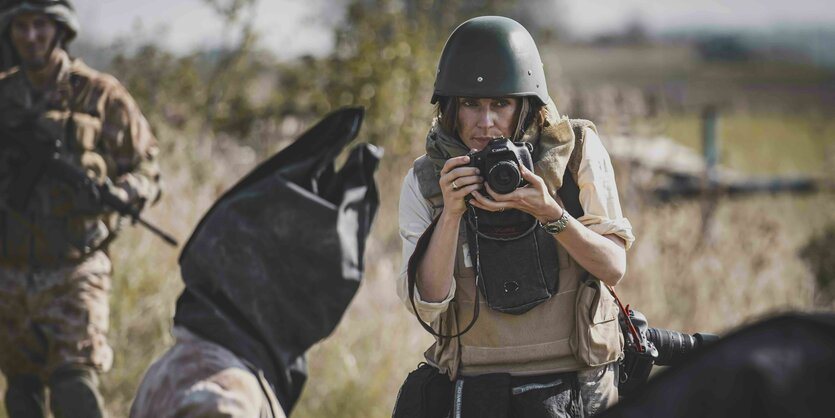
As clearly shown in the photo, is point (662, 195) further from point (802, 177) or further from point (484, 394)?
point (484, 394)

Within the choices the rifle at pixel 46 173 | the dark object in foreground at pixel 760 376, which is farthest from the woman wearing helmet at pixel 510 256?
the rifle at pixel 46 173

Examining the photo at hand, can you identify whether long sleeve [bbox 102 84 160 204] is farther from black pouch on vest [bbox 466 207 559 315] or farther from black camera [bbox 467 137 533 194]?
black camera [bbox 467 137 533 194]

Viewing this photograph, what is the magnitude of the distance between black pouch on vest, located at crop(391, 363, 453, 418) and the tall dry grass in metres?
3.28

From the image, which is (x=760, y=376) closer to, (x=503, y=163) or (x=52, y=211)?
(x=503, y=163)

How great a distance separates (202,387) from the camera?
8.79ft

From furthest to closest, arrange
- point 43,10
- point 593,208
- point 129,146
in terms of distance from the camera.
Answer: point 129,146 < point 43,10 < point 593,208

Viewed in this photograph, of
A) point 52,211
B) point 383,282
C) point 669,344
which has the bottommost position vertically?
point 383,282

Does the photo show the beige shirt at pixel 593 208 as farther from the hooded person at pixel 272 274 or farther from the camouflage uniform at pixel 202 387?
the camouflage uniform at pixel 202 387

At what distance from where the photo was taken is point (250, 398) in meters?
2.74

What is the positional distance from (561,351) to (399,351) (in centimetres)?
377

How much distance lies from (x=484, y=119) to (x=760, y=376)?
1.73 metres

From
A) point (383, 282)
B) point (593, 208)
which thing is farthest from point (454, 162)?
point (383, 282)

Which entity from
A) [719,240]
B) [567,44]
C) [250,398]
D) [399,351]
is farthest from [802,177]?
[567,44]

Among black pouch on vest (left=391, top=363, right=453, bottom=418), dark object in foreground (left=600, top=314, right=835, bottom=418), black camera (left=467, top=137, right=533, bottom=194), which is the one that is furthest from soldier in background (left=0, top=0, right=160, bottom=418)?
dark object in foreground (left=600, top=314, right=835, bottom=418)
